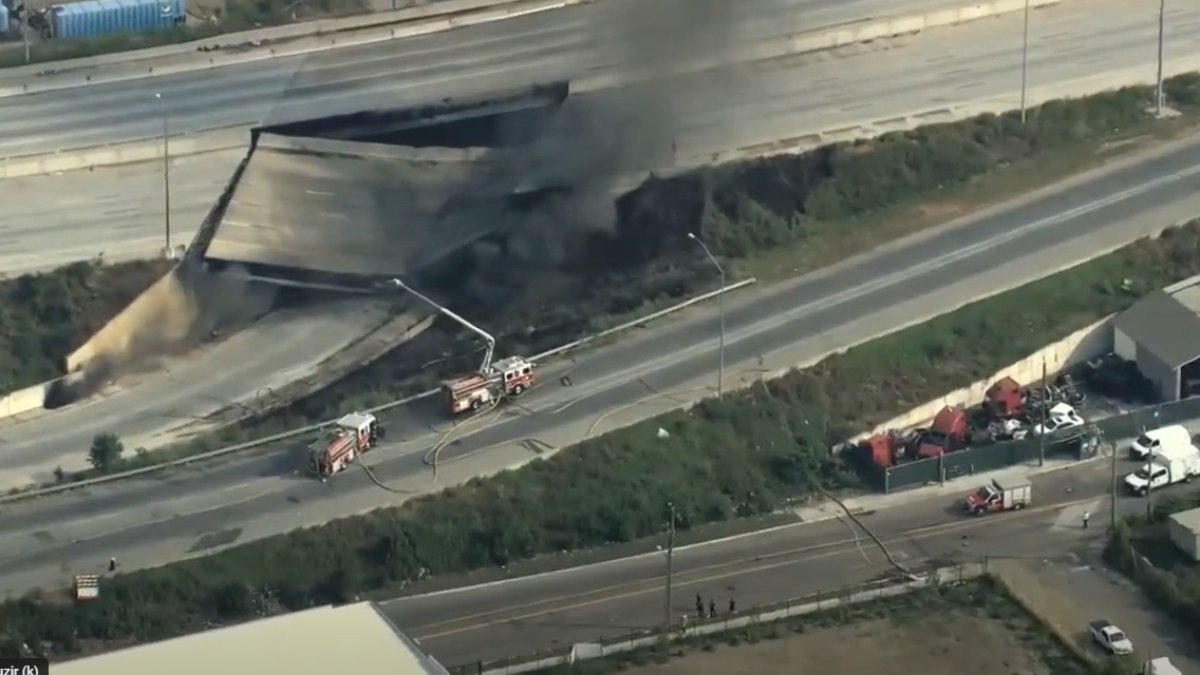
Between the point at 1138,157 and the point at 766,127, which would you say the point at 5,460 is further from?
the point at 1138,157

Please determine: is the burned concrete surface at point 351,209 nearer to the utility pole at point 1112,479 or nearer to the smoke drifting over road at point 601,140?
the smoke drifting over road at point 601,140

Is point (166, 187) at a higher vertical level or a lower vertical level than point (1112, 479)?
higher

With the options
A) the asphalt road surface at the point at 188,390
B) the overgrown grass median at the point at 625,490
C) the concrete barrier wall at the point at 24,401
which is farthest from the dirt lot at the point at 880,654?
the concrete barrier wall at the point at 24,401

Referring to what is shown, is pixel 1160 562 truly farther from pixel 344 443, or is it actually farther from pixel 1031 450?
pixel 344 443

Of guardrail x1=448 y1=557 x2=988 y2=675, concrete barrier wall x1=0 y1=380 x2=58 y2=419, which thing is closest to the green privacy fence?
guardrail x1=448 y1=557 x2=988 y2=675

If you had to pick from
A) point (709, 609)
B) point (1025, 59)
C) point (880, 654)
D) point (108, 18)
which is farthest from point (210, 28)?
point (880, 654)

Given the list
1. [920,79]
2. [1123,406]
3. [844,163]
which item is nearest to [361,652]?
[1123,406]
